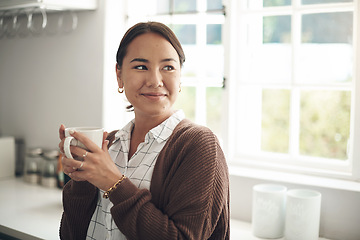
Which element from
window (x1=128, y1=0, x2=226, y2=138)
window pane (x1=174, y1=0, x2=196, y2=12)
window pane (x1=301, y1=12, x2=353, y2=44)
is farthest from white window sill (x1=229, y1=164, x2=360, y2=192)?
window pane (x1=174, y1=0, x2=196, y2=12)

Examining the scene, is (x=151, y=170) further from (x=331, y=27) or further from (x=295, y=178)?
(x=331, y=27)

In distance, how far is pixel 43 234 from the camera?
5.65ft

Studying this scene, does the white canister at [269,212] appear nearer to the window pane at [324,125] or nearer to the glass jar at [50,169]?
the glass jar at [50,169]

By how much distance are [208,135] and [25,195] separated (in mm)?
1468

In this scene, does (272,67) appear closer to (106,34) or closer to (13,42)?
(106,34)

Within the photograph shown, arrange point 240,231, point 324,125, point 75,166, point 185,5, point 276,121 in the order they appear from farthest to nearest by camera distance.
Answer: point 276,121 → point 324,125 → point 185,5 → point 240,231 → point 75,166

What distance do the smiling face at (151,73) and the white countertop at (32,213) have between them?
72cm

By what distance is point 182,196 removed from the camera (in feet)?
3.62

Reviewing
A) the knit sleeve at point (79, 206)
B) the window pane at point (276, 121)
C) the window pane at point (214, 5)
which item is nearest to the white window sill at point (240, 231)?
the knit sleeve at point (79, 206)

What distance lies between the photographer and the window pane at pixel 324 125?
6.67 m

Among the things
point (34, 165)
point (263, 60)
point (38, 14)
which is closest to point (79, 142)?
point (263, 60)

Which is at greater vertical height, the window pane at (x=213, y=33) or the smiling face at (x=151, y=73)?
the window pane at (x=213, y=33)

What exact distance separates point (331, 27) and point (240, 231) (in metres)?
1.00

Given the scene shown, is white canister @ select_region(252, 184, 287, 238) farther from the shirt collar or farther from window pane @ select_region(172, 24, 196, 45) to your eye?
window pane @ select_region(172, 24, 196, 45)
